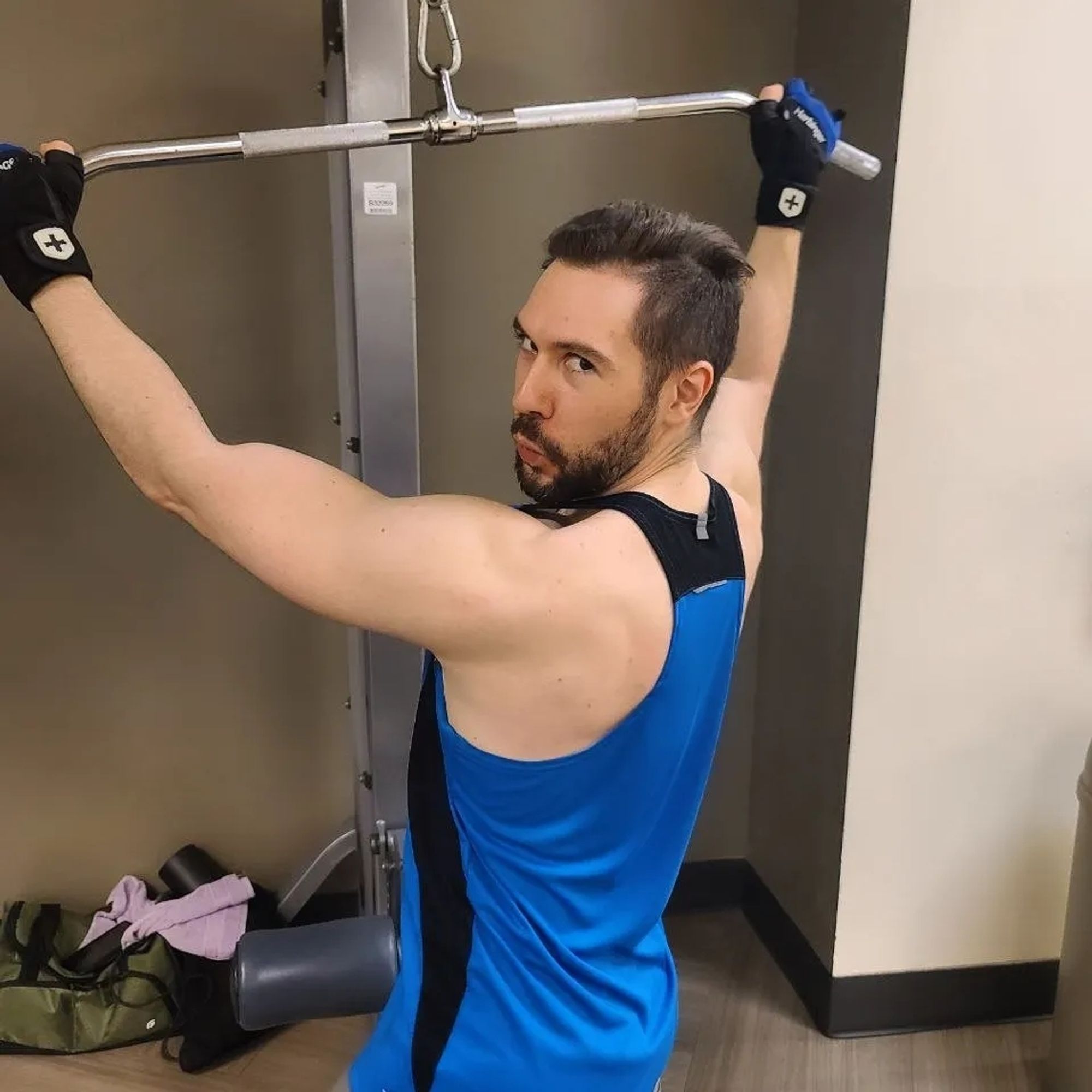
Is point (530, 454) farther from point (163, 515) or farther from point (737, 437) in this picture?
point (163, 515)

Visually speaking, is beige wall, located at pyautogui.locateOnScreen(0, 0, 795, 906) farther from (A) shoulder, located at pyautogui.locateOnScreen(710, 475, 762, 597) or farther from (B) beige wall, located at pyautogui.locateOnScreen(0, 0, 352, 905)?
(A) shoulder, located at pyautogui.locateOnScreen(710, 475, 762, 597)

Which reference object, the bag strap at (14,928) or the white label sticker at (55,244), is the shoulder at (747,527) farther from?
the bag strap at (14,928)

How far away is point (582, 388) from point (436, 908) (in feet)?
1.85

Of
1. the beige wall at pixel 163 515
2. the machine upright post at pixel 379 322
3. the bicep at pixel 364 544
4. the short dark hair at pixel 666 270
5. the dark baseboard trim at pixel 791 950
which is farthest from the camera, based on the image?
the dark baseboard trim at pixel 791 950

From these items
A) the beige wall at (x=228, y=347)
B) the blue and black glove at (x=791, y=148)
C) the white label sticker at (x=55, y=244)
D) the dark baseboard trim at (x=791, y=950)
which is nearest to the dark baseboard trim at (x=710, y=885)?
the dark baseboard trim at (x=791, y=950)

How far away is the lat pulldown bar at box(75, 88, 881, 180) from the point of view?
1255 millimetres

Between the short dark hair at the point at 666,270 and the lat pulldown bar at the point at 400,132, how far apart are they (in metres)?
0.28

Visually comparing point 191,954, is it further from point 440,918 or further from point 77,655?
point 440,918

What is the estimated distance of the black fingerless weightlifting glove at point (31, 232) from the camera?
43.9 inches

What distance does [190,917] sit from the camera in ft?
7.12

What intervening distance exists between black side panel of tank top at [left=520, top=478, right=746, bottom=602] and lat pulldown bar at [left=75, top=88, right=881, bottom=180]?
1.64ft

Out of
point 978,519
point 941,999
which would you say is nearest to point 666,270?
point 978,519

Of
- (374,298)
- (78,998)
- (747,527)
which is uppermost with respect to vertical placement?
(374,298)

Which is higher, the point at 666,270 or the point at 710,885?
the point at 666,270
